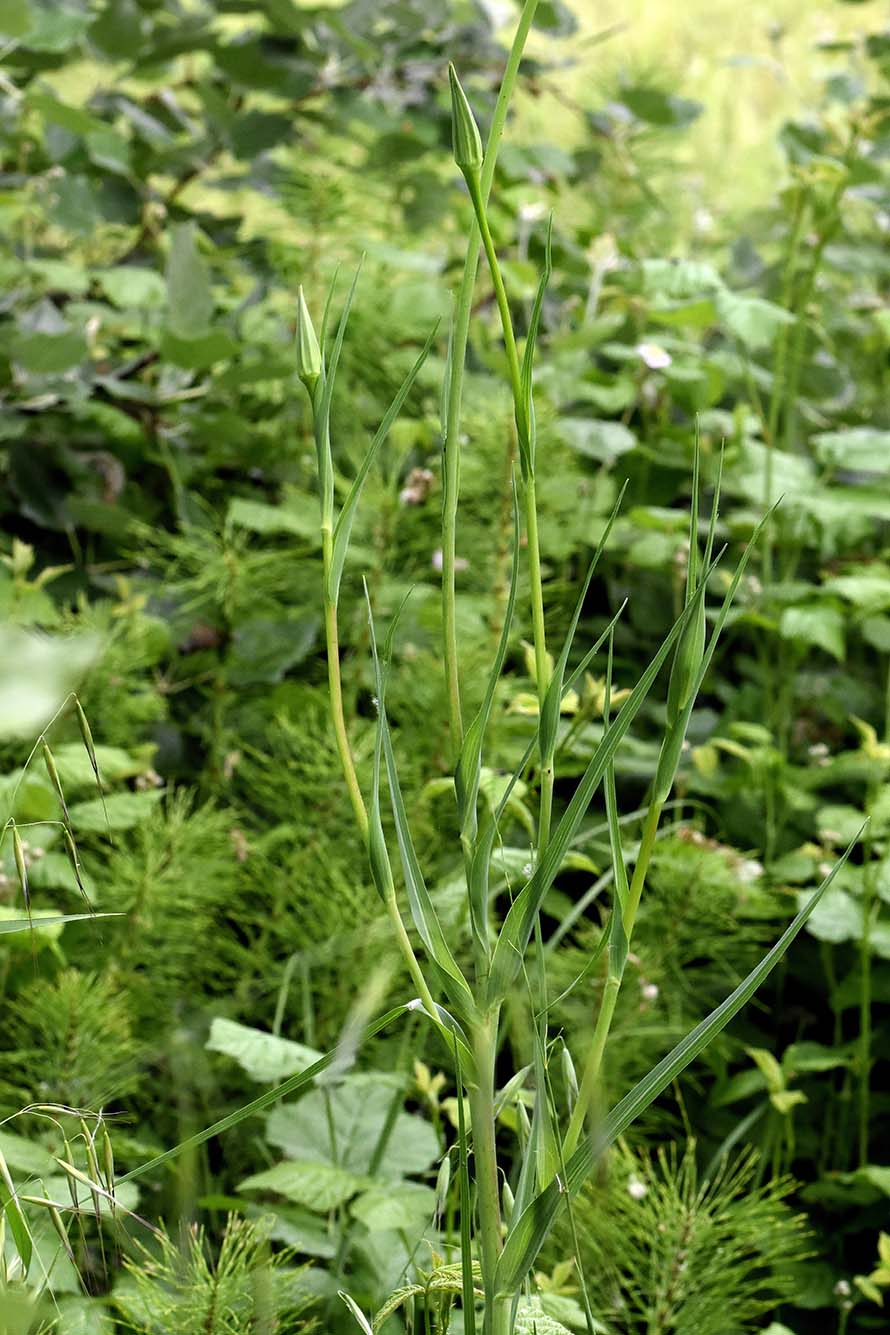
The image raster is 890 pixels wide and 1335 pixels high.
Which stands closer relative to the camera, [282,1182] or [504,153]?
[282,1182]

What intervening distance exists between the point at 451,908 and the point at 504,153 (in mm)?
1197

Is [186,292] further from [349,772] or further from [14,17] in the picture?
[349,772]

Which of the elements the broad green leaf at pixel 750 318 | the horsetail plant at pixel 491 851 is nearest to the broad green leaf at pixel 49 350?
the broad green leaf at pixel 750 318

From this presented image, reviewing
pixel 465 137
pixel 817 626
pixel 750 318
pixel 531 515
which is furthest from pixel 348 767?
pixel 750 318

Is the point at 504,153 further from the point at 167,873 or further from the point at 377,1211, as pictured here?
the point at 377,1211

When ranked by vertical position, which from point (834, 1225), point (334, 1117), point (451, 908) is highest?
point (451, 908)

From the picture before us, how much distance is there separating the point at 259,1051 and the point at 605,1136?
1.29 feet

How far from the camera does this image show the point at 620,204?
82.0 inches

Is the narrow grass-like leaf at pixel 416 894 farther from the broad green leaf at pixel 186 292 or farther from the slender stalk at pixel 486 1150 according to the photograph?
the broad green leaf at pixel 186 292

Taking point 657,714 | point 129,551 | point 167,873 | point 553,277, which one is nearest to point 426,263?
point 553,277

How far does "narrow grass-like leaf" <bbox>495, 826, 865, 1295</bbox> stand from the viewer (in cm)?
46

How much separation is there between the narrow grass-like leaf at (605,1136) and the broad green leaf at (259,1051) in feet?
1.13

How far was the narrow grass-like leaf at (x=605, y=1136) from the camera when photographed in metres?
0.46

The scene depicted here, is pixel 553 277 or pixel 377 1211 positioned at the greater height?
pixel 553 277
